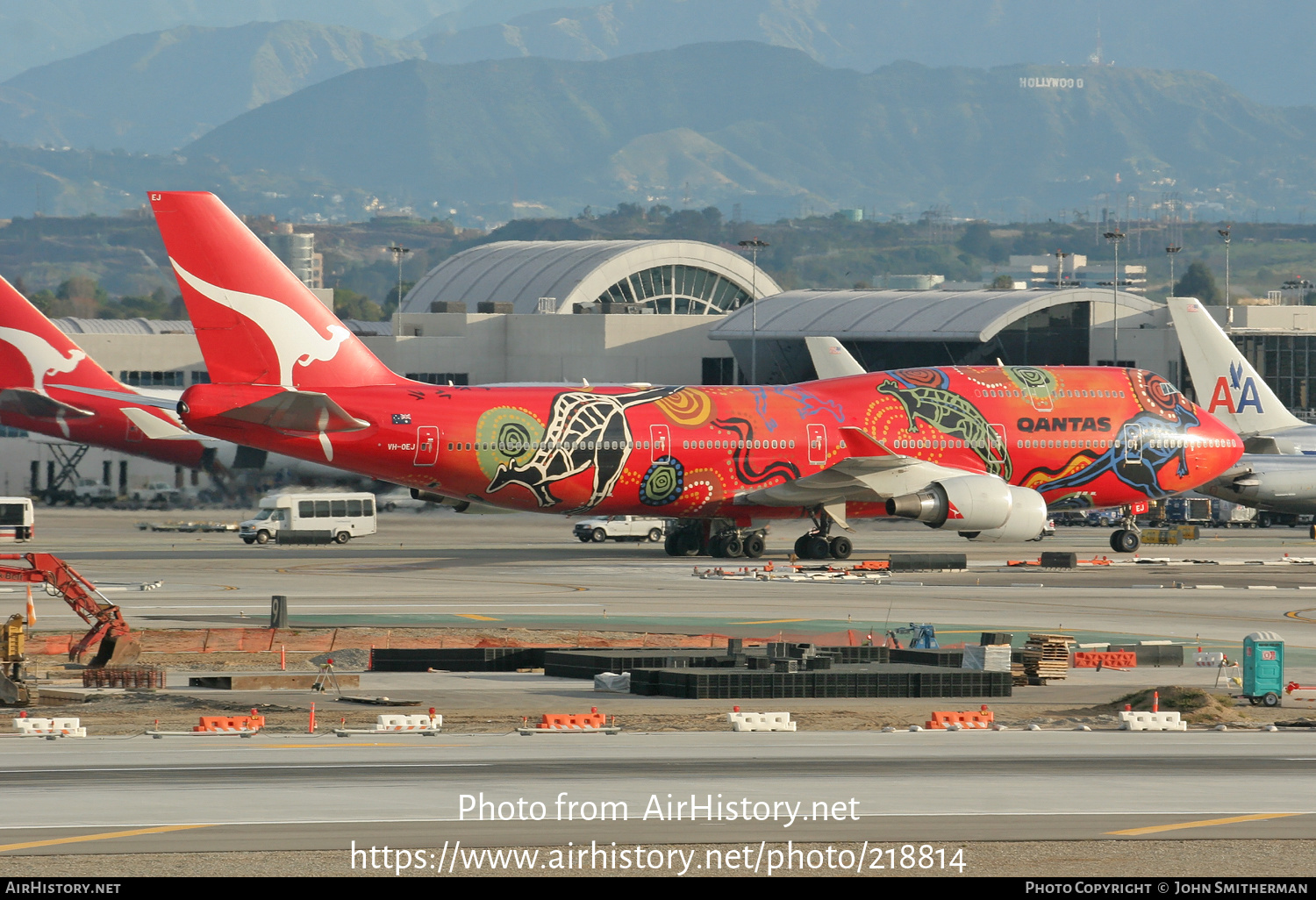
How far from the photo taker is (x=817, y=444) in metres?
59.6

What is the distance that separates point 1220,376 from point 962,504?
26888 mm

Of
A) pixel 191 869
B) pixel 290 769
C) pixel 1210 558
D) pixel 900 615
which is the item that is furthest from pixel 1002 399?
pixel 191 869

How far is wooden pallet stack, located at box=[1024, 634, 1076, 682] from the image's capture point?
1318 inches

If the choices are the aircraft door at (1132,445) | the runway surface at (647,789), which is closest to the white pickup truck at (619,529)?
the aircraft door at (1132,445)

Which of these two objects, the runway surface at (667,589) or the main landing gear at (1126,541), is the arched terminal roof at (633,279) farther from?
the main landing gear at (1126,541)

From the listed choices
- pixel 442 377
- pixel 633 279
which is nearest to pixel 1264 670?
pixel 442 377

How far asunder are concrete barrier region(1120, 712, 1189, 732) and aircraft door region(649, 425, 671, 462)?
31.2m

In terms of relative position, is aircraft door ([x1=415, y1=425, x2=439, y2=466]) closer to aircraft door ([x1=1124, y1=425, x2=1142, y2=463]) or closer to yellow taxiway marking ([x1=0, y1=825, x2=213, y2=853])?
aircraft door ([x1=1124, y1=425, x2=1142, y2=463])

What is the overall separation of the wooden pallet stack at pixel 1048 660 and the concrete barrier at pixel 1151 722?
229 inches

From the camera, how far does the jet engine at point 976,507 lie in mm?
57656

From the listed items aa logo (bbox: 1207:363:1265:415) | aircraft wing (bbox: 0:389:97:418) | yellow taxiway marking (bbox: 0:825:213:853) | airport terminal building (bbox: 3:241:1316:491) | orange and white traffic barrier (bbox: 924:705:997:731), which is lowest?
orange and white traffic barrier (bbox: 924:705:997:731)

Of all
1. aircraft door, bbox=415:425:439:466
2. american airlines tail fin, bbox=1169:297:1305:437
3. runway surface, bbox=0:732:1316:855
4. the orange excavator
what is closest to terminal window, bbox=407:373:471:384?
american airlines tail fin, bbox=1169:297:1305:437

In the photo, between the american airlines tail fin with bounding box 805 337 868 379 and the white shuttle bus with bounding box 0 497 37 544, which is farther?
the white shuttle bus with bounding box 0 497 37 544
